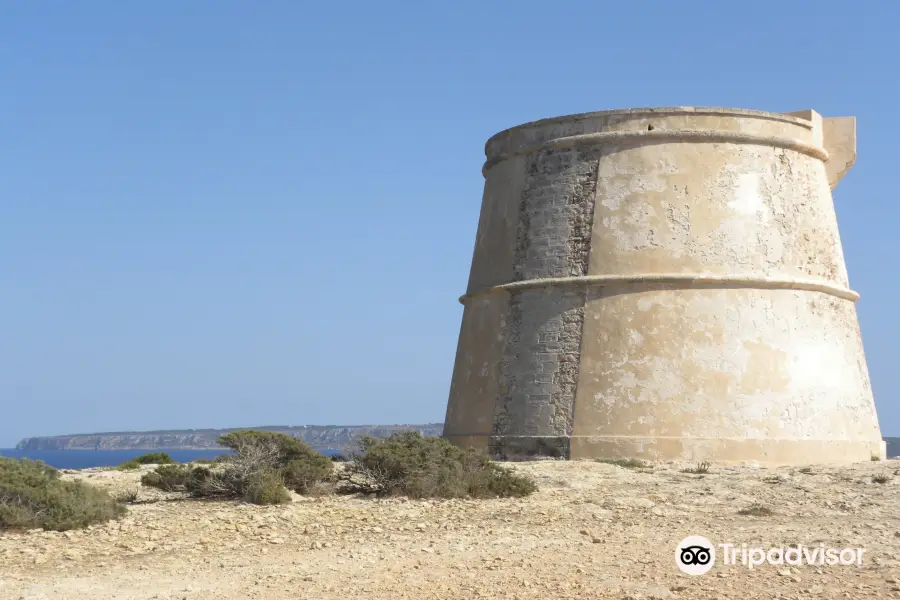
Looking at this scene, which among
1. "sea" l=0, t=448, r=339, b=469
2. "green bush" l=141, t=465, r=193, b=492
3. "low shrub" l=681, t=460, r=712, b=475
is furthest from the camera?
"sea" l=0, t=448, r=339, b=469

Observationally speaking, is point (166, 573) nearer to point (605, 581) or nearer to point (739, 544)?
point (605, 581)

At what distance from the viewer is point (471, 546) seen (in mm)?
7125

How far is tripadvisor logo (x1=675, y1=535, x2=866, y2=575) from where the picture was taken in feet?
21.1

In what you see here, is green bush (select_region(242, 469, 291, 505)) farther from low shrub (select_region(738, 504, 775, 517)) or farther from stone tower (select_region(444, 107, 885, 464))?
stone tower (select_region(444, 107, 885, 464))

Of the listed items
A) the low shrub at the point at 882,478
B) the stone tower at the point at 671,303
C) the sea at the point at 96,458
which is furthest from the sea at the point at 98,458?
the low shrub at the point at 882,478

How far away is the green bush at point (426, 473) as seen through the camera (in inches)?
378

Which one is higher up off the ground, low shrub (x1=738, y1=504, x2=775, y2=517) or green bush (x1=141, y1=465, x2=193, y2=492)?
low shrub (x1=738, y1=504, x2=775, y2=517)

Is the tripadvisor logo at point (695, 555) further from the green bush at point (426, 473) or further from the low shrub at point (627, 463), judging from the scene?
the low shrub at point (627, 463)

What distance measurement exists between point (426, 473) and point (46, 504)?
338 centimetres

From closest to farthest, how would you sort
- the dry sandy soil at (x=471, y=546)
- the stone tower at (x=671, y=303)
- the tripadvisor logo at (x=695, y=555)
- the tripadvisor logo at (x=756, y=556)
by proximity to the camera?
the dry sandy soil at (x=471, y=546)
the tripadvisor logo at (x=695, y=555)
the tripadvisor logo at (x=756, y=556)
the stone tower at (x=671, y=303)

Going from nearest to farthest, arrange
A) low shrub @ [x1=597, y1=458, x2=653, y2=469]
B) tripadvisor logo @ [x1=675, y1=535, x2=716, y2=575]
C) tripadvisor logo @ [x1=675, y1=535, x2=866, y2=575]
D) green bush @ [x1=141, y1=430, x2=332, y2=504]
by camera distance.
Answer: tripadvisor logo @ [x1=675, y1=535, x2=716, y2=575] → tripadvisor logo @ [x1=675, y1=535, x2=866, y2=575] → green bush @ [x1=141, y1=430, x2=332, y2=504] → low shrub @ [x1=597, y1=458, x2=653, y2=469]

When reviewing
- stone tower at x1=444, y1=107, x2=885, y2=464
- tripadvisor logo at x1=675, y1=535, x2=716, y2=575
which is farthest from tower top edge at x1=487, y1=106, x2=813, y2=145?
tripadvisor logo at x1=675, y1=535, x2=716, y2=575

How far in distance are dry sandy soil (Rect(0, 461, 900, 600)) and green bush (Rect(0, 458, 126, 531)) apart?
15 cm

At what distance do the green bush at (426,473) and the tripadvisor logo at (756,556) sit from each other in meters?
2.89
